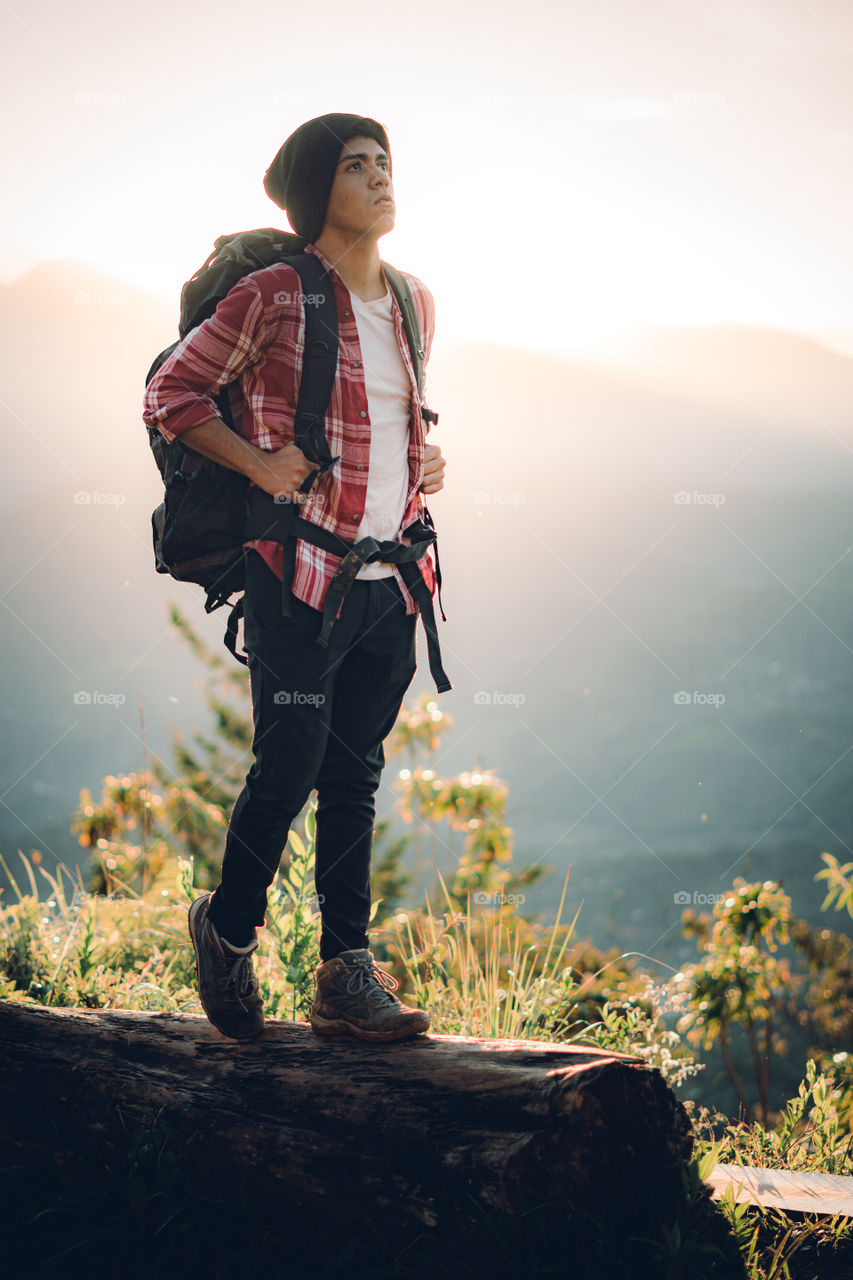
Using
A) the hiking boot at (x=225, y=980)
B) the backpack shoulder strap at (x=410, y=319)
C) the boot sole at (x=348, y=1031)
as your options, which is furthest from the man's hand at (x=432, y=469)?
the boot sole at (x=348, y=1031)

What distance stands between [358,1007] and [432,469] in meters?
1.30

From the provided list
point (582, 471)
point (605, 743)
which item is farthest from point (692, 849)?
point (582, 471)

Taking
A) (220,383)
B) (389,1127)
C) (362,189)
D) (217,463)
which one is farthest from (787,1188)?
(362,189)

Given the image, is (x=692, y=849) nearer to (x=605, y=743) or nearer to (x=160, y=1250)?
(x=605, y=743)

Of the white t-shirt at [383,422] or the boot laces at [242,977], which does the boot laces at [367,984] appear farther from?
the white t-shirt at [383,422]

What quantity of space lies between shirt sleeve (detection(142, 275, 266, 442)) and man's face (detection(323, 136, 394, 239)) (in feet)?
0.93

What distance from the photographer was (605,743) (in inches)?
1572

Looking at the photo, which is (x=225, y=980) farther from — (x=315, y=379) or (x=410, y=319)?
(x=410, y=319)

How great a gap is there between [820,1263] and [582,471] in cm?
3465

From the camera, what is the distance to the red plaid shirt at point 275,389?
1.95 m

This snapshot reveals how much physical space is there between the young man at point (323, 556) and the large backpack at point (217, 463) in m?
0.03

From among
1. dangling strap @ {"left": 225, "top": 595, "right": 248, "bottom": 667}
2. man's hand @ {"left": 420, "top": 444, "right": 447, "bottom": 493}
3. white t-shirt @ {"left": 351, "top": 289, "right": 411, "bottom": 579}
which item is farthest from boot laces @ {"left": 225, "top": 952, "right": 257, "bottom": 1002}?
man's hand @ {"left": 420, "top": 444, "right": 447, "bottom": 493}

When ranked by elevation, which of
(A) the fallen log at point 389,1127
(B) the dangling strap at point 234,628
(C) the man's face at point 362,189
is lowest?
(A) the fallen log at point 389,1127

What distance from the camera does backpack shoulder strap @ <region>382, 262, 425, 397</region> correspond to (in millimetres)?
2180
